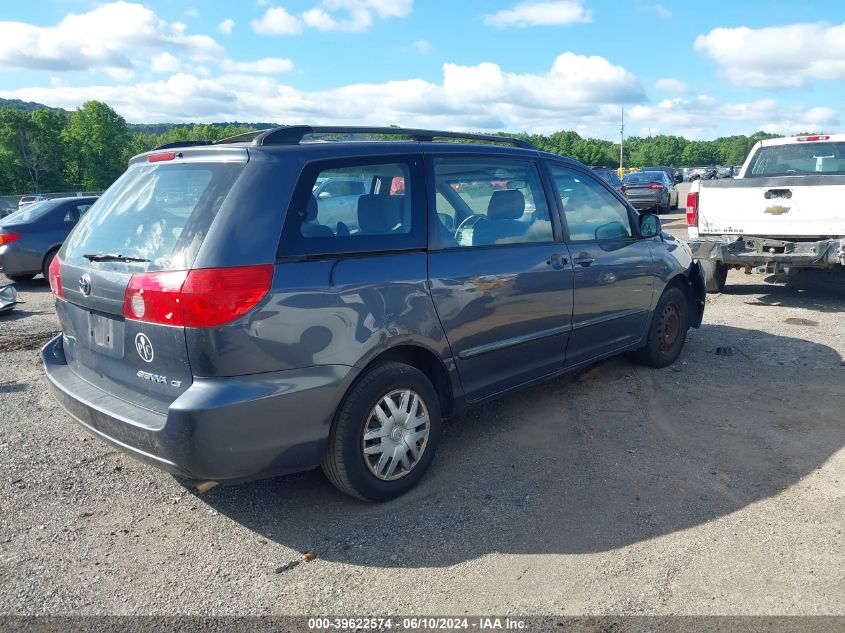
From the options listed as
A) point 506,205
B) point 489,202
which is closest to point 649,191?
point 506,205

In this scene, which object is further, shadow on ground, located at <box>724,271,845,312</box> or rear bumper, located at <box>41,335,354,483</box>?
shadow on ground, located at <box>724,271,845,312</box>

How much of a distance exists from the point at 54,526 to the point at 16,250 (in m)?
9.30

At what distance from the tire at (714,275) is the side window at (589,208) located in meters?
4.38

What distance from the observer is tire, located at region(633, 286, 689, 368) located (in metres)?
5.96

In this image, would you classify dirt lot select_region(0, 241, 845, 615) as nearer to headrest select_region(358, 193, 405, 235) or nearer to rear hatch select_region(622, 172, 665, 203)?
headrest select_region(358, 193, 405, 235)

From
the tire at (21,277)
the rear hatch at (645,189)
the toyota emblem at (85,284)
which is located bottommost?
the tire at (21,277)

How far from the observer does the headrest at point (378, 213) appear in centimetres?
367

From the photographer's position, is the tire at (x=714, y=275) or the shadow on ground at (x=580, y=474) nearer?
the shadow on ground at (x=580, y=474)

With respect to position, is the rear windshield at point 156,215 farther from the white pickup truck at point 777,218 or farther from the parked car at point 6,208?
the parked car at point 6,208

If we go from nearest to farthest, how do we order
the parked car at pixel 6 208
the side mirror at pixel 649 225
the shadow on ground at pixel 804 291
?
the side mirror at pixel 649 225 < the shadow on ground at pixel 804 291 < the parked car at pixel 6 208

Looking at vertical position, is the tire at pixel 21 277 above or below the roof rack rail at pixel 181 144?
below

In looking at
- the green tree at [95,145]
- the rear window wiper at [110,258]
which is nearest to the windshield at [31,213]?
the rear window wiper at [110,258]

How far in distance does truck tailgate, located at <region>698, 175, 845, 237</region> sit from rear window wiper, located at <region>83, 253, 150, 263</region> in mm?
7605

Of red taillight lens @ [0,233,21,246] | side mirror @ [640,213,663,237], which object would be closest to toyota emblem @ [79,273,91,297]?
side mirror @ [640,213,663,237]
